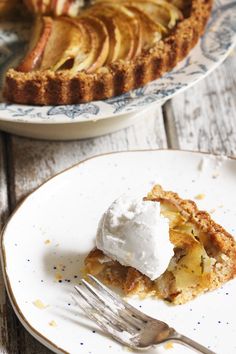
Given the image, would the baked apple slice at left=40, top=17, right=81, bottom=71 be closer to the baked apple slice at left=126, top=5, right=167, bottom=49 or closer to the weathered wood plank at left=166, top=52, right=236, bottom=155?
the baked apple slice at left=126, top=5, right=167, bottom=49

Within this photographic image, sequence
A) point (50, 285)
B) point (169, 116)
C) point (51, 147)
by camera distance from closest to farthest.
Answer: point (50, 285)
point (51, 147)
point (169, 116)

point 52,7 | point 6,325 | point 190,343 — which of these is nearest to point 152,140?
point 52,7

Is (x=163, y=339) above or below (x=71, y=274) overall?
below

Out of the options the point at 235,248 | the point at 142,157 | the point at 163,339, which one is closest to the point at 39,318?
the point at 163,339

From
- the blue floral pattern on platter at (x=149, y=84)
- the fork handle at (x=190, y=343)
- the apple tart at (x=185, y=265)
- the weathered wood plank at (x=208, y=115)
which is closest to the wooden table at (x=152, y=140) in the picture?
the weathered wood plank at (x=208, y=115)

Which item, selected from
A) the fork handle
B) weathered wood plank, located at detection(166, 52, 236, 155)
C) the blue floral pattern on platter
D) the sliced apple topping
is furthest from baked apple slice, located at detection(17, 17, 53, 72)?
the fork handle

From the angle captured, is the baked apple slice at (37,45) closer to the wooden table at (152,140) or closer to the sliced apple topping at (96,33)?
the sliced apple topping at (96,33)

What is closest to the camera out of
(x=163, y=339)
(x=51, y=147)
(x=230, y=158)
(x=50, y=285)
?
(x=163, y=339)

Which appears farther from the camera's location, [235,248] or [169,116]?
[169,116]

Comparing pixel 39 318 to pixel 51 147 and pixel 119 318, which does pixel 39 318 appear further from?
pixel 51 147
